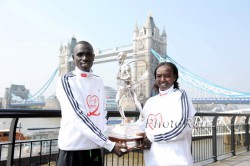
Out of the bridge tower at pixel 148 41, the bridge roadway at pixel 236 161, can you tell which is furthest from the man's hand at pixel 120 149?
the bridge tower at pixel 148 41

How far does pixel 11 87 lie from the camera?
156 feet

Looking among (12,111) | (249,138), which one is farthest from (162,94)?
(249,138)

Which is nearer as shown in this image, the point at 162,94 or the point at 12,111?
the point at 162,94

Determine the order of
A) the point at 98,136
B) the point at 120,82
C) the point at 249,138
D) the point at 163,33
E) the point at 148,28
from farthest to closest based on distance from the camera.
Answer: the point at 163,33
the point at 148,28
the point at 249,138
the point at 120,82
the point at 98,136

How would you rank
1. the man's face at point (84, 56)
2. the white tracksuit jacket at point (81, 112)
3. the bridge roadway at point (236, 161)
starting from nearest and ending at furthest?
the white tracksuit jacket at point (81, 112) → the man's face at point (84, 56) → the bridge roadway at point (236, 161)

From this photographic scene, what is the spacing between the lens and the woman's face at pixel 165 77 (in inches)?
Answer: 54.9

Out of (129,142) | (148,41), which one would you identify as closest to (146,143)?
(129,142)

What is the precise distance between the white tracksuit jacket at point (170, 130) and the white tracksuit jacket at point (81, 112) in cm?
27

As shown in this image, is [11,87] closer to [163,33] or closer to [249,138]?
[163,33]

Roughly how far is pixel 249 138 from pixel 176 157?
445cm

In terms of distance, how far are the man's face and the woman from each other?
413 millimetres

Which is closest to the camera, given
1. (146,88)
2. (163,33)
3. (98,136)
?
(98,136)

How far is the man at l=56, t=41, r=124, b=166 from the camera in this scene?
47.7 inches

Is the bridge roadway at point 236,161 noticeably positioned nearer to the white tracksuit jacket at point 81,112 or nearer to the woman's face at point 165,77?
the woman's face at point 165,77
